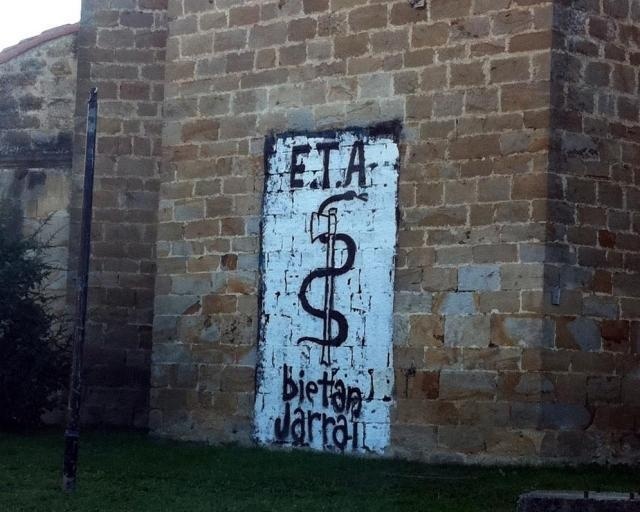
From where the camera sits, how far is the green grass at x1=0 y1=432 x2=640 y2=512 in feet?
31.2

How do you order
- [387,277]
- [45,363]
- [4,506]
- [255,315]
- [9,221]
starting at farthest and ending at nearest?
1. [9,221]
2. [45,363]
3. [255,315]
4. [387,277]
5. [4,506]

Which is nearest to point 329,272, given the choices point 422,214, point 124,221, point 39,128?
point 422,214

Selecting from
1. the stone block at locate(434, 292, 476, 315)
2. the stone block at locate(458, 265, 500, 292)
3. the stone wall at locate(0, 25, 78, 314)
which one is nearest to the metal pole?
the stone block at locate(434, 292, 476, 315)

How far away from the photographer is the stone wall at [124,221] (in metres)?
14.4

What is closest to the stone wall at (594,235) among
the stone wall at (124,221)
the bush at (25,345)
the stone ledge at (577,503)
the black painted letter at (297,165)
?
the black painted letter at (297,165)

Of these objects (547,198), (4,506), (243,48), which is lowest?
(4,506)

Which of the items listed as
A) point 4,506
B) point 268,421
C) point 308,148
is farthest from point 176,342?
point 4,506

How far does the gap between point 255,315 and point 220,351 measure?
53cm

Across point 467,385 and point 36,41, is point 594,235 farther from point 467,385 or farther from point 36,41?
point 36,41

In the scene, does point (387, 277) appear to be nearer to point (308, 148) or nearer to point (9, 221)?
point (308, 148)

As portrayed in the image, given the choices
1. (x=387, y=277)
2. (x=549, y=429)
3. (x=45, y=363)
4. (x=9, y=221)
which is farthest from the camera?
(x=9, y=221)

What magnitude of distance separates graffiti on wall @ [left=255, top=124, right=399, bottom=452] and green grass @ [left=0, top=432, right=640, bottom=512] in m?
0.41

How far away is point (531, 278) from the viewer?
1090 centimetres

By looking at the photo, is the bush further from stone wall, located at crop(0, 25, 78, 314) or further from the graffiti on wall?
the graffiti on wall
